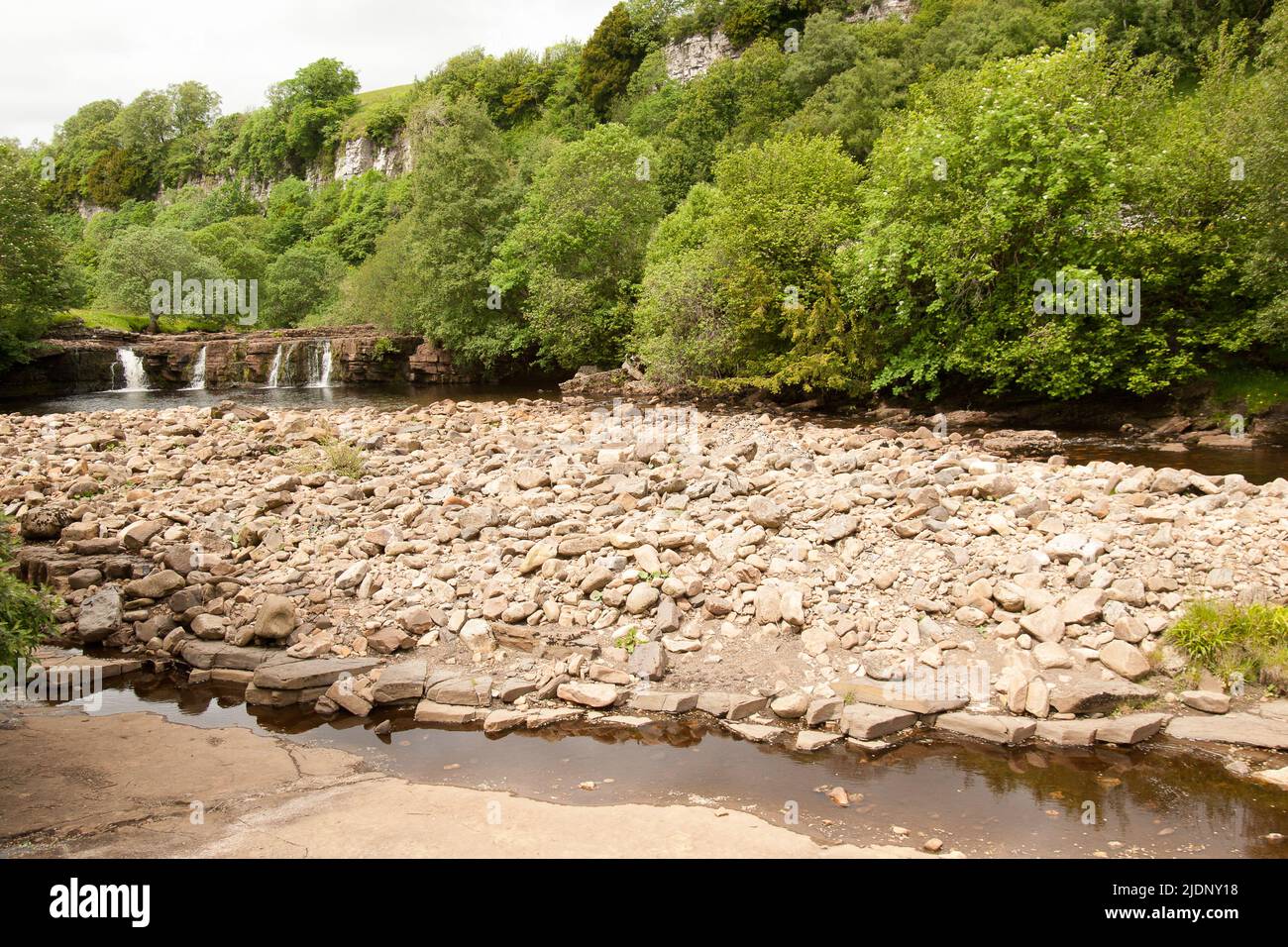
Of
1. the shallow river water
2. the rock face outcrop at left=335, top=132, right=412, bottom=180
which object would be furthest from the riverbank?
the rock face outcrop at left=335, top=132, right=412, bottom=180

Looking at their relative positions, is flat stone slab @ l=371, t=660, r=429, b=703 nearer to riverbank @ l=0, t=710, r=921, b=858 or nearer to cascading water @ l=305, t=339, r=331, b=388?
riverbank @ l=0, t=710, r=921, b=858

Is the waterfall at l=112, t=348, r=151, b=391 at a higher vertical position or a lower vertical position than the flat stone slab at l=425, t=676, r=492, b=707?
higher

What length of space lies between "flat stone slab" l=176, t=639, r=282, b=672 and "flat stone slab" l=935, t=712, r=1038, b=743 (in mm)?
7528

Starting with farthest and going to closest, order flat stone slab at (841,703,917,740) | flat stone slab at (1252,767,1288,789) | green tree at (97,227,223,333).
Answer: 1. green tree at (97,227,223,333)
2. flat stone slab at (841,703,917,740)
3. flat stone slab at (1252,767,1288,789)

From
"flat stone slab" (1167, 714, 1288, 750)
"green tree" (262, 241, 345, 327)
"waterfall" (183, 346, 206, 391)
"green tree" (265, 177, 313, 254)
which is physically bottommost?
"flat stone slab" (1167, 714, 1288, 750)

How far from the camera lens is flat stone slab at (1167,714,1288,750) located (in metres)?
7.30

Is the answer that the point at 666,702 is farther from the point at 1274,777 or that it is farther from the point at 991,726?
the point at 1274,777

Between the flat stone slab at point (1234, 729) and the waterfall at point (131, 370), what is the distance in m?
49.1

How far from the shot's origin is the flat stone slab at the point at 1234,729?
730 centimetres

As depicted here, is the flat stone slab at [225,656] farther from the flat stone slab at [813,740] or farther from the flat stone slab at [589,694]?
the flat stone slab at [813,740]

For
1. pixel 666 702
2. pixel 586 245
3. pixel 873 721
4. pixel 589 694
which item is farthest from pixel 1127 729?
pixel 586 245

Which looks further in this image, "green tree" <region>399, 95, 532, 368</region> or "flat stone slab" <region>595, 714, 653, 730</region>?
"green tree" <region>399, 95, 532, 368</region>

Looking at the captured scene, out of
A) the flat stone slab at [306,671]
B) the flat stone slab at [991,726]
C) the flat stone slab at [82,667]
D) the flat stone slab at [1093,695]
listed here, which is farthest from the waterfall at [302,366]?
the flat stone slab at [1093,695]
